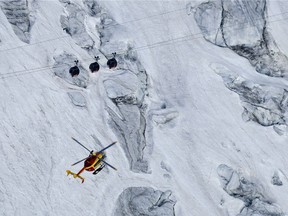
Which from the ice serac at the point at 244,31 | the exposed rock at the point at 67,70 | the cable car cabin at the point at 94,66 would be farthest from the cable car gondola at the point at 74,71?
the ice serac at the point at 244,31

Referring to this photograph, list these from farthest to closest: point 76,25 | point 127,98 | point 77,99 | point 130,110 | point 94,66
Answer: point 76,25, point 127,98, point 130,110, point 94,66, point 77,99

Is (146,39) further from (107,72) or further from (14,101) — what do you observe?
(14,101)

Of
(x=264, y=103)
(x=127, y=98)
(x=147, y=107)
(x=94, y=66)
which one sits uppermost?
(x=94, y=66)

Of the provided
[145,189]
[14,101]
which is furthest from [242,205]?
[14,101]

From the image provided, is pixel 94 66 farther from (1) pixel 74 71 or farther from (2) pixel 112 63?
(1) pixel 74 71

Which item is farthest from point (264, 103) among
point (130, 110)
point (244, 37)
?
point (130, 110)

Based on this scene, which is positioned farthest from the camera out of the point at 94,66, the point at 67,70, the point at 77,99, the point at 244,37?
the point at 244,37
